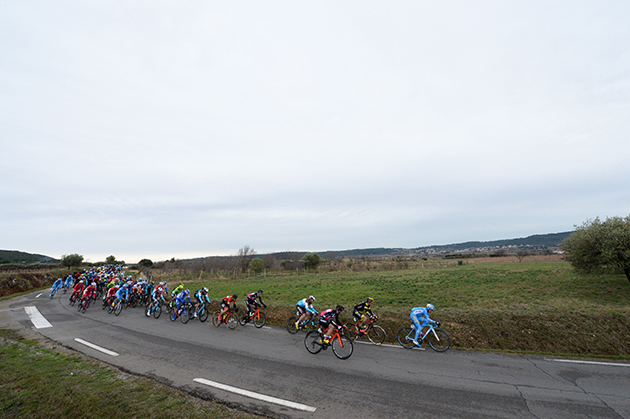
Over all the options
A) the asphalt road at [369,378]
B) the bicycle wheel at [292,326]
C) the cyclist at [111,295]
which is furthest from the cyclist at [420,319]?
the cyclist at [111,295]

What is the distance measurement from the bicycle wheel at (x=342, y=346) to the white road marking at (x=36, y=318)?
15.4m

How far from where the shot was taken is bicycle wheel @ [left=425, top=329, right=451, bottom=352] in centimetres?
976

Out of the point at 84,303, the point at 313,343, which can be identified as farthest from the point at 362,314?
the point at 84,303

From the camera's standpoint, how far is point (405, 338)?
10.8 meters

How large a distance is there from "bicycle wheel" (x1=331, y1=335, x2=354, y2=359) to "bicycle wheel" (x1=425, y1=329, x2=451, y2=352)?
320 centimetres

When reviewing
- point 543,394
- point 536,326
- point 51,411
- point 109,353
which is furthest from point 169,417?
Answer: point 536,326

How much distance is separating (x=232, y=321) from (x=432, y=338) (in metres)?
9.30

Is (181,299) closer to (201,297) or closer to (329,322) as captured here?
(201,297)

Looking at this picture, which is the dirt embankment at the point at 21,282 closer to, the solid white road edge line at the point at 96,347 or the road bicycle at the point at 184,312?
the road bicycle at the point at 184,312

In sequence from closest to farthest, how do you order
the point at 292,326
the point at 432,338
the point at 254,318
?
the point at 432,338 < the point at 292,326 < the point at 254,318

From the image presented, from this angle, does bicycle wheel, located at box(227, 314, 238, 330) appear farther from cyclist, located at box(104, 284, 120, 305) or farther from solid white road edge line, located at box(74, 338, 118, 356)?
cyclist, located at box(104, 284, 120, 305)

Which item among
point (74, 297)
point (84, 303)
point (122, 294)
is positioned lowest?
point (84, 303)

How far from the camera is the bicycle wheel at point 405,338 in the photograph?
10.2m

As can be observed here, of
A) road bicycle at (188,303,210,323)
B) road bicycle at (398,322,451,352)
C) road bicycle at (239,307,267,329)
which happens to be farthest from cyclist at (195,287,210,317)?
road bicycle at (398,322,451,352)
